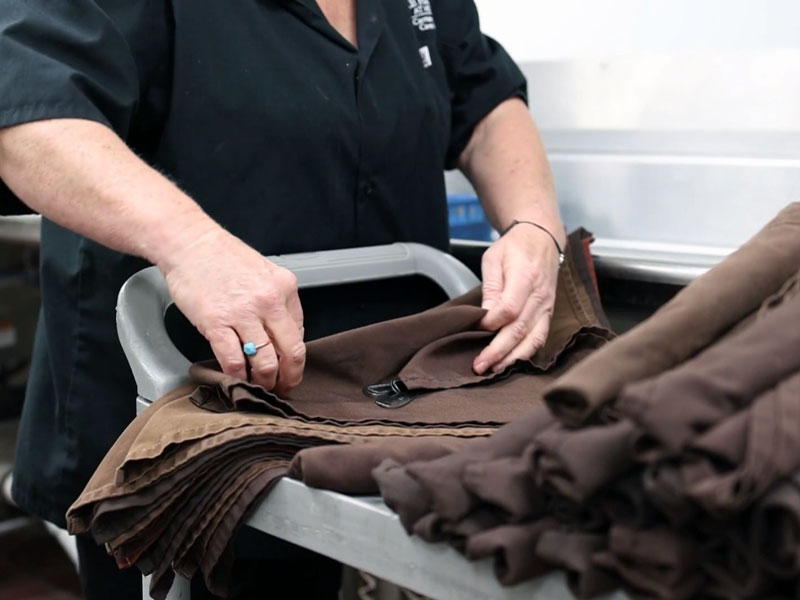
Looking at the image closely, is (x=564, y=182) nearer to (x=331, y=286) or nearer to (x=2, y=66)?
(x=331, y=286)

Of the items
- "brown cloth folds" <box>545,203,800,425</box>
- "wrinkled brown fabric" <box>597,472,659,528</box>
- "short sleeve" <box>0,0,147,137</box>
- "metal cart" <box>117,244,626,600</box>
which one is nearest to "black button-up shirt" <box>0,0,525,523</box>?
"short sleeve" <box>0,0,147,137</box>

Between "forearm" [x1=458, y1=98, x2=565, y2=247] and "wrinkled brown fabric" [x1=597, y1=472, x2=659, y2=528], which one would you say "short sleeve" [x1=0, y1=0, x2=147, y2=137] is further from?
"wrinkled brown fabric" [x1=597, y1=472, x2=659, y2=528]

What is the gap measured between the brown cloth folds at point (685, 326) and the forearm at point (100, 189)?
44 centimetres

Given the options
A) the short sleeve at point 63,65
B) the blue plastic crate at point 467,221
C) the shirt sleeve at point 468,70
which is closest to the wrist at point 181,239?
the short sleeve at point 63,65

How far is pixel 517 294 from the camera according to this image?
108 centimetres

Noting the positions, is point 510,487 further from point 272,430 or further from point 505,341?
point 505,341

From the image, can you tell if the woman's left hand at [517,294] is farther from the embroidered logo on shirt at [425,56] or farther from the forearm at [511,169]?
the embroidered logo on shirt at [425,56]

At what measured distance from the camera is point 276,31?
114cm

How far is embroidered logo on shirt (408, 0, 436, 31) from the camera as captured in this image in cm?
132

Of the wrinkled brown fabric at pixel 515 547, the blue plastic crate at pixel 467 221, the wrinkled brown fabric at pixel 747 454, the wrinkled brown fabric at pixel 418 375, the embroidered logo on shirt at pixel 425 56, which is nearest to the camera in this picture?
the wrinkled brown fabric at pixel 747 454

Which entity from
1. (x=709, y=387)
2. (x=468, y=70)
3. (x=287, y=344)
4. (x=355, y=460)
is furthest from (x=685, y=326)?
(x=468, y=70)

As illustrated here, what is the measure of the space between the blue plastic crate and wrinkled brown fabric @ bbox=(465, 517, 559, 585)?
3.91 ft

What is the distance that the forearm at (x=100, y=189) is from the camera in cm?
91

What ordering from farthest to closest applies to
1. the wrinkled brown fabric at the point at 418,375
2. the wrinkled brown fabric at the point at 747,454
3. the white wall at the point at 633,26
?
the white wall at the point at 633,26
the wrinkled brown fabric at the point at 418,375
the wrinkled brown fabric at the point at 747,454
